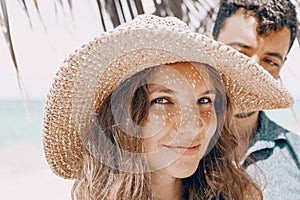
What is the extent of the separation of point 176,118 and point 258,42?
0.57m

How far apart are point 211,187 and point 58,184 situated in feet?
19.7

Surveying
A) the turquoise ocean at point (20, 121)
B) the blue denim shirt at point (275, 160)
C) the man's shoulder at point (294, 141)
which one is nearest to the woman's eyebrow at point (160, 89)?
the blue denim shirt at point (275, 160)

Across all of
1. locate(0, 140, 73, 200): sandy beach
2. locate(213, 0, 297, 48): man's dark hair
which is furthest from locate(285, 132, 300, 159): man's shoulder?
locate(0, 140, 73, 200): sandy beach

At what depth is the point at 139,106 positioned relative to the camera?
3.79ft

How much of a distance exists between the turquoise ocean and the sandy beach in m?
0.27

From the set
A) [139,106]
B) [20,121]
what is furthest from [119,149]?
[20,121]

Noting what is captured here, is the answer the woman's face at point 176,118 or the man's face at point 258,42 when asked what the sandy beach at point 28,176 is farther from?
the woman's face at point 176,118

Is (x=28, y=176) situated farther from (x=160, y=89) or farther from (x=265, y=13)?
(x=160, y=89)

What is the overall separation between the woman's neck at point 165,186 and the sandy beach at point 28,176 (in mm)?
5016

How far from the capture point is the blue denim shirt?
1.55 metres

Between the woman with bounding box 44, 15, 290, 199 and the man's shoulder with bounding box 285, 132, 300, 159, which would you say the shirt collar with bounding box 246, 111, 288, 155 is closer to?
the man's shoulder with bounding box 285, 132, 300, 159

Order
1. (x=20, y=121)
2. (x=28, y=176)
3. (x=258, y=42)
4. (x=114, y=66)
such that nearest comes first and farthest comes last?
(x=114, y=66) → (x=258, y=42) → (x=28, y=176) → (x=20, y=121)

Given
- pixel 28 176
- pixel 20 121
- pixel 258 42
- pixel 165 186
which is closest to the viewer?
pixel 165 186

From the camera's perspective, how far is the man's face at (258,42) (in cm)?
161
